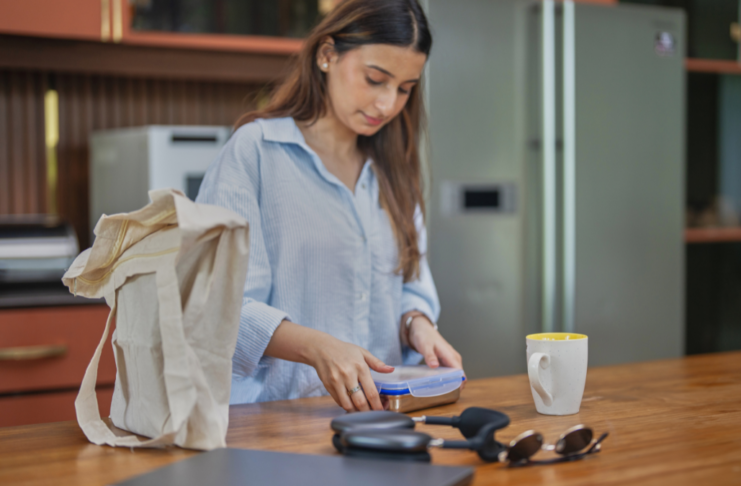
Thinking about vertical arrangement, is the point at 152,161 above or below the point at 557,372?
above

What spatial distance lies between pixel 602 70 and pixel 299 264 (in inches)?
64.2

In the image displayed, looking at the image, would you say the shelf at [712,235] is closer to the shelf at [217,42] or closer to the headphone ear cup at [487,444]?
the shelf at [217,42]

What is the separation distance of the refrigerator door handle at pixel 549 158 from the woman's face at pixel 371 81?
1209 millimetres

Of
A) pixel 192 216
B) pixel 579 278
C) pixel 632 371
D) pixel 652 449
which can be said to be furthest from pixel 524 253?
pixel 192 216

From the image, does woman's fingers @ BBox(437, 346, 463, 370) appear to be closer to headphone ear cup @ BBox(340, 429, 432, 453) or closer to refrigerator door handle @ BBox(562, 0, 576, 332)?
headphone ear cup @ BBox(340, 429, 432, 453)

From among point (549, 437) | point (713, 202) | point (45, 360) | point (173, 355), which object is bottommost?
point (45, 360)

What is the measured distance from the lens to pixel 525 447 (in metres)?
0.67

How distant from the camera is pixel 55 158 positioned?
2.49 m

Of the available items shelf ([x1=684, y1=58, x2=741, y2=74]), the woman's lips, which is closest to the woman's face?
the woman's lips

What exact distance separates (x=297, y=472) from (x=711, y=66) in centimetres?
284

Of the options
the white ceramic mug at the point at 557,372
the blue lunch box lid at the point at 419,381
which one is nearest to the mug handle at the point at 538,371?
the white ceramic mug at the point at 557,372

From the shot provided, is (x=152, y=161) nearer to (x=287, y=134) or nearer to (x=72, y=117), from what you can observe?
(x=72, y=117)

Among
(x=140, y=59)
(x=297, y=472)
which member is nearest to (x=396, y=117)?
(x=297, y=472)

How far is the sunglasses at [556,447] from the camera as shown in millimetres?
665
